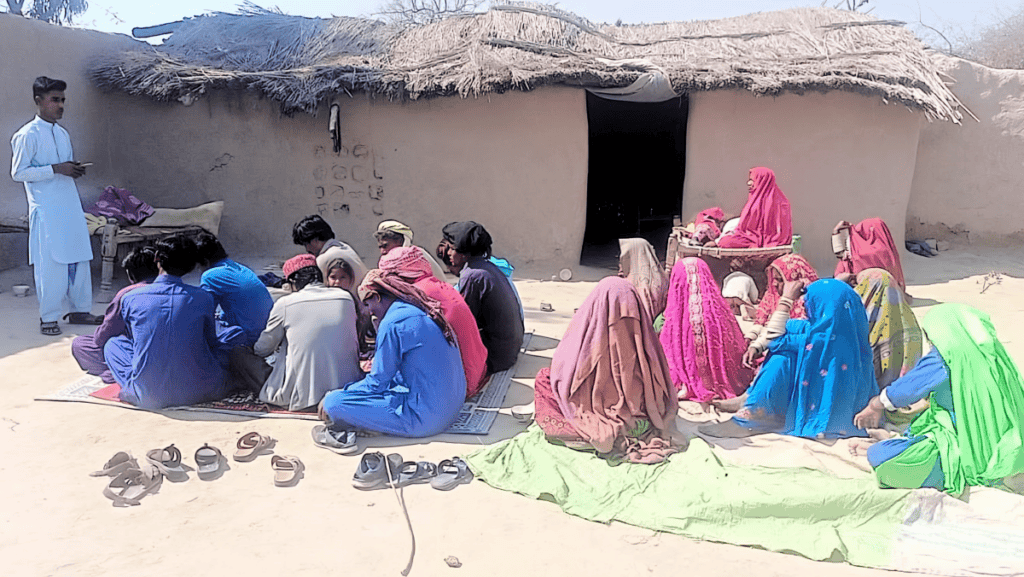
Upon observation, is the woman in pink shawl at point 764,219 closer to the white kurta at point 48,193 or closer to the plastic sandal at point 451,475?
the plastic sandal at point 451,475

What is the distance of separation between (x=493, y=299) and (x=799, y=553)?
8.14 feet

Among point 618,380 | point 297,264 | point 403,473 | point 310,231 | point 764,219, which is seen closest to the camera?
point 403,473

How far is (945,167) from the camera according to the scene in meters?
9.27

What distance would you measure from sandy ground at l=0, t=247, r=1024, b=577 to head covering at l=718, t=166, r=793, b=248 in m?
3.84

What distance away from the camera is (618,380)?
3.52 m

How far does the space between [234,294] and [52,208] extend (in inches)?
97.2

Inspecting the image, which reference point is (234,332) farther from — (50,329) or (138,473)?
(50,329)

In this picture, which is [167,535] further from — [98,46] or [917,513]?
[98,46]

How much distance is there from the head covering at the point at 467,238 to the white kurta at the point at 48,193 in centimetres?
323

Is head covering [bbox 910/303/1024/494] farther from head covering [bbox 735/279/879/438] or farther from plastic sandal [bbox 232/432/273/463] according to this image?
plastic sandal [bbox 232/432/273/463]

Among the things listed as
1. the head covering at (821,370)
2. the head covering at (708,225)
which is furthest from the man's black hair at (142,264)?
the head covering at (708,225)

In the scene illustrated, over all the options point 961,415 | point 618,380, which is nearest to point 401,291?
point 618,380

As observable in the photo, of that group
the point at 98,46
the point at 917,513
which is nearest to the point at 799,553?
the point at 917,513

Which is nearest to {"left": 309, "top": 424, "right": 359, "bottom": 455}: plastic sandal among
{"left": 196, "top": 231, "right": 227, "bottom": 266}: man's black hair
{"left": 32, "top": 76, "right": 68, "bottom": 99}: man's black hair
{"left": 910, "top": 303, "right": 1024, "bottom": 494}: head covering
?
{"left": 196, "top": 231, "right": 227, "bottom": 266}: man's black hair
